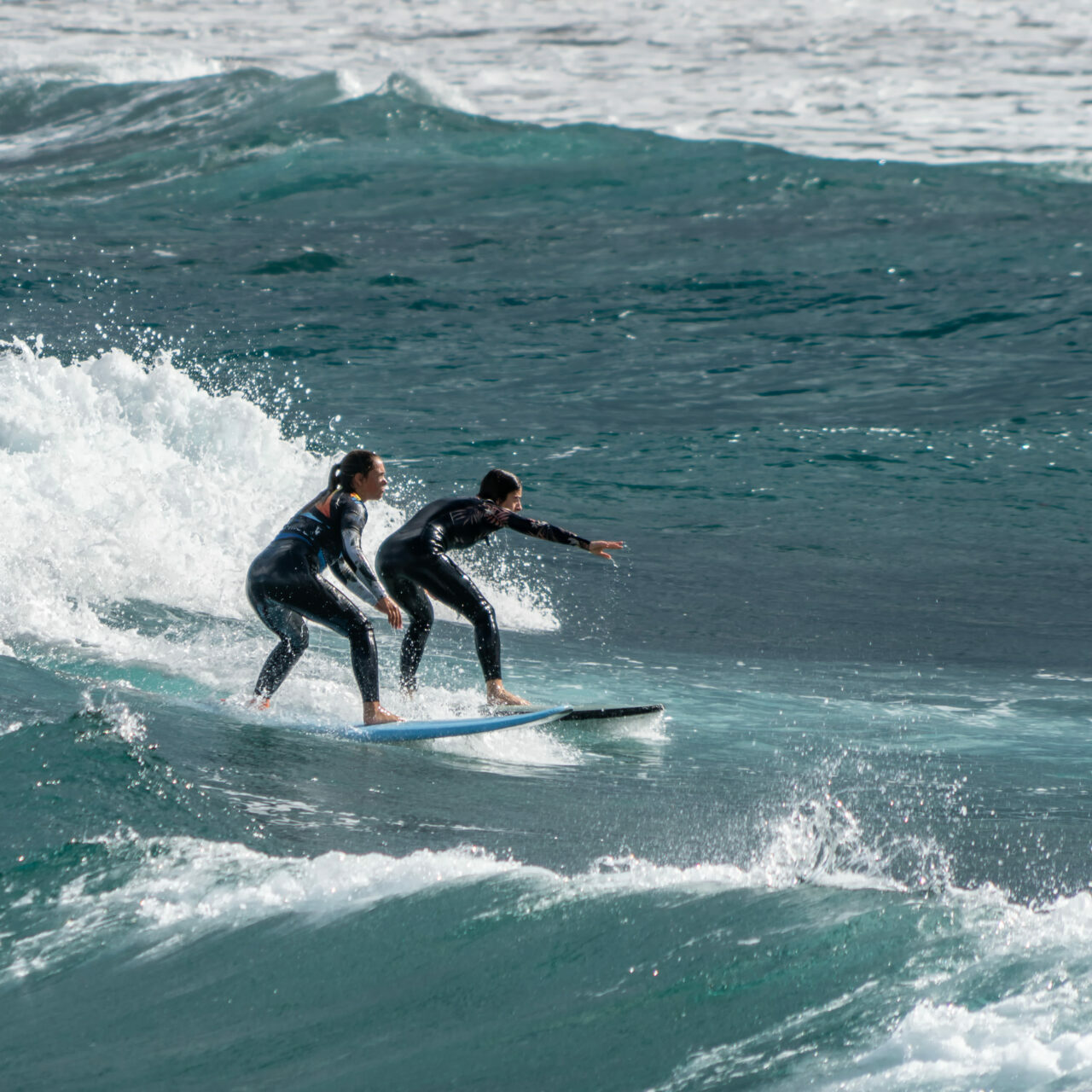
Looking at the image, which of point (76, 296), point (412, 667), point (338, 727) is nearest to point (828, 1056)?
point (338, 727)

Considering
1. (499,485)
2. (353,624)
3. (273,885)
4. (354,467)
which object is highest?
(354,467)

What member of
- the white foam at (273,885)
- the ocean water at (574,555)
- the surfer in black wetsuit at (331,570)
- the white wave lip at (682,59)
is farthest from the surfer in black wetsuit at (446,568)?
the white wave lip at (682,59)

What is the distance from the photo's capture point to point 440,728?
7.55m

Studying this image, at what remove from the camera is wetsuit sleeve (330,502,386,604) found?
298 inches

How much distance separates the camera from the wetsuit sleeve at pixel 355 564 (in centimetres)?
756

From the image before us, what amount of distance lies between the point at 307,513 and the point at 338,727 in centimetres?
122

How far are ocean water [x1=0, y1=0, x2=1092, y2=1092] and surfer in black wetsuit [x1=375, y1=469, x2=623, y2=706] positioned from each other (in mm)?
321

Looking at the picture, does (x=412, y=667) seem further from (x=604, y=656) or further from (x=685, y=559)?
(x=685, y=559)

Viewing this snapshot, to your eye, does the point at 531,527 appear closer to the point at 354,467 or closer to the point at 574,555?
the point at 354,467

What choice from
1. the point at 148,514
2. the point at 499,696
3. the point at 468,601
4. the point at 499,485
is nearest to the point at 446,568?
the point at 468,601

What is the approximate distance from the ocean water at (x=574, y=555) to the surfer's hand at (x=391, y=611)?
68cm

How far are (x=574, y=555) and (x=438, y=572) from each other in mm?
5664

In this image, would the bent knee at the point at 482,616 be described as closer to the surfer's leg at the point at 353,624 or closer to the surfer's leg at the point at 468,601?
the surfer's leg at the point at 468,601

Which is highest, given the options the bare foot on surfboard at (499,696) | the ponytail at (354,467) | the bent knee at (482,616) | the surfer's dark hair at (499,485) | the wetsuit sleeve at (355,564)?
the ponytail at (354,467)
